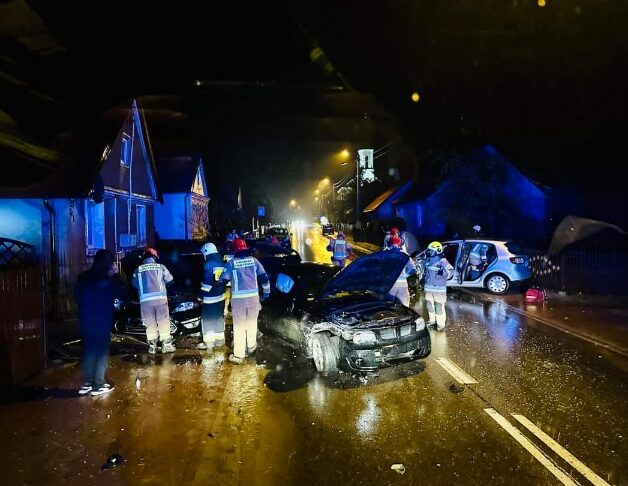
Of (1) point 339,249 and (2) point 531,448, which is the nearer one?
(2) point 531,448

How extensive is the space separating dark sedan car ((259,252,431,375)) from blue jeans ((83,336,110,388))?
2.58 m

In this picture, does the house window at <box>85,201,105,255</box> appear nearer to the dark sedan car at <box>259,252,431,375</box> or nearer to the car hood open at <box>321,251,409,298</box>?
the dark sedan car at <box>259,252,431,375</box>

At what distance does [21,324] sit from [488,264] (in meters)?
11.3

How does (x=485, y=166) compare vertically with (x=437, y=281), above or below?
above

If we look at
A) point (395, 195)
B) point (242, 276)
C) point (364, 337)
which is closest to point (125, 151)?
point (242, 276)

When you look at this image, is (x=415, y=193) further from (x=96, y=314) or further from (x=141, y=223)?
(x=96, y=314)

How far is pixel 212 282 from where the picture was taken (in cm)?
812

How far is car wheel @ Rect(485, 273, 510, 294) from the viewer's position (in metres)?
13.8

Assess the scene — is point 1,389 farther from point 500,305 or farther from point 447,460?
point 500,305

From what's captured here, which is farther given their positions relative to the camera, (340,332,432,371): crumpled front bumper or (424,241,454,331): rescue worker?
(424,241,454,331): rescue worker

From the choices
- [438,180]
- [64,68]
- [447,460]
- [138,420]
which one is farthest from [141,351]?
[438,180]

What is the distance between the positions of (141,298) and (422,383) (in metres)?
4.47

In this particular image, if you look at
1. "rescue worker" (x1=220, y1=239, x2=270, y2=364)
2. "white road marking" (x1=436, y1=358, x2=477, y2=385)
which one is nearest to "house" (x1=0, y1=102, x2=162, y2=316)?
"rescue worker" (x1=220, y1=239, x2=270, y2=364)

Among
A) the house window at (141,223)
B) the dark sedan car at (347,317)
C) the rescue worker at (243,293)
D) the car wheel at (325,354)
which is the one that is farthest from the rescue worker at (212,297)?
the house window at (141,223)
